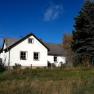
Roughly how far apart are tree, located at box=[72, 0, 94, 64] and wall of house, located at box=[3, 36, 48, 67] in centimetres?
555

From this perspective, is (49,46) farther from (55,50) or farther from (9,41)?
(9,41)

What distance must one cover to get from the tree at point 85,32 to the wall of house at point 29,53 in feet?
18.2

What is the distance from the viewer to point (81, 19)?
4850 cm

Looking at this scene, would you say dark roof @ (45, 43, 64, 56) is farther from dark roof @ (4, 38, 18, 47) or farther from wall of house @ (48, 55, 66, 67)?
dark roof @ (4, 38, 18, 47)

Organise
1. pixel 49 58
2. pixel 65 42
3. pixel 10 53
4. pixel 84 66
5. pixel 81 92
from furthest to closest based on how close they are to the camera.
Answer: pixel 65 42
pixel 49 58
pixel 10 53
pixel 84 66
pixel 81 92

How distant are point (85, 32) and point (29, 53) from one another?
31.5ft

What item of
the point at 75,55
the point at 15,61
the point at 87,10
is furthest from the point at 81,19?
the point at 15,61

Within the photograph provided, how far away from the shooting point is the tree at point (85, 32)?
154 feet

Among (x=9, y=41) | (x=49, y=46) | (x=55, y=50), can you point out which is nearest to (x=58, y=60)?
(x=55, y=50)

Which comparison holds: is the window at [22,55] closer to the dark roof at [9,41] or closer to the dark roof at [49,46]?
the dark roof at [49,46]

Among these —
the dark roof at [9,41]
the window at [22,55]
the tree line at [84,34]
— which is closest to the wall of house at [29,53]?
the window at [22,55]

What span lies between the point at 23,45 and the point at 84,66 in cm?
1461

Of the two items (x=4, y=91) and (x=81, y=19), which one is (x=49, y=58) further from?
(x=4, y=91)

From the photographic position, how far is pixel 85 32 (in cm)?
4744
